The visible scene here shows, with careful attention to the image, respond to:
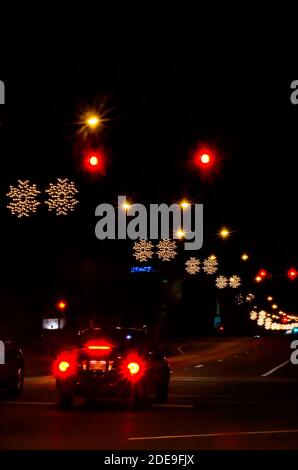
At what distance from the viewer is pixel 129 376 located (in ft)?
69.3

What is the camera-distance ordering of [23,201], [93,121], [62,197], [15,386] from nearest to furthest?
[15,386] < [93,121] < [62,197] < [23,201]

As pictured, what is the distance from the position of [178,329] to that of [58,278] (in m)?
60.3

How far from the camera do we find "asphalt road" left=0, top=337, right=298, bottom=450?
1505cm

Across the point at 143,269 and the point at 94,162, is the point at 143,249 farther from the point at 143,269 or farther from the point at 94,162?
the point at 94,162

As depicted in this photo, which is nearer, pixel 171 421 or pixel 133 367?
pixel 171 421

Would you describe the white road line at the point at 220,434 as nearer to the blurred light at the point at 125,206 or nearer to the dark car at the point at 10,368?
the dark car at the point at 10,368

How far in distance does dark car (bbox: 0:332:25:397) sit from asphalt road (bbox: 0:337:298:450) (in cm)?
34

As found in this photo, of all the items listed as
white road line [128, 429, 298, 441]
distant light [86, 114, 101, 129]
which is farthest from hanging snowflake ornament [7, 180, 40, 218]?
white road line [128, 429, 298, 441]

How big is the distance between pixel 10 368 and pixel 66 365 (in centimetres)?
327

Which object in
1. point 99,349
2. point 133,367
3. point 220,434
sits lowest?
point 220,434

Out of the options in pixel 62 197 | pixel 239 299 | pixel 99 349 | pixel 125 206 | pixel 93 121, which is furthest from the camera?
pixel 239 299

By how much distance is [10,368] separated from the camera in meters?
24.2

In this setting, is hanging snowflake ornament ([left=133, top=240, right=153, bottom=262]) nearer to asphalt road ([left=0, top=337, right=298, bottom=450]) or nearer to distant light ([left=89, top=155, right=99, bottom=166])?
asphalt road ([left=0, top=337, right=298, bottom=450])

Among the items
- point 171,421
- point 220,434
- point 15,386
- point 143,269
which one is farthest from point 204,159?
point 143,269
